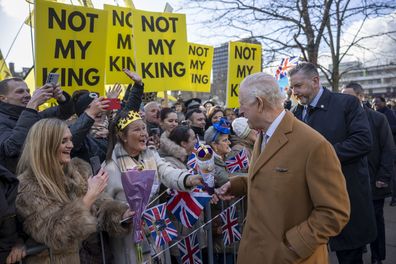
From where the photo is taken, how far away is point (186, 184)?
3.45m

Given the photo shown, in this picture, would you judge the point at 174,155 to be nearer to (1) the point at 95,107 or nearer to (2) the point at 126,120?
(2) the point at 126,120

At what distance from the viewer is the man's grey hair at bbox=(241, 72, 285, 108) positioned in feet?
8.23

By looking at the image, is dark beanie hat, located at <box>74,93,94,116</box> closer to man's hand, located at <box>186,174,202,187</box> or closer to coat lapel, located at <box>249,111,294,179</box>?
man's hand, located at <box>186,174,202,187</box>

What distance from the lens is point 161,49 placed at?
6078 millimetres

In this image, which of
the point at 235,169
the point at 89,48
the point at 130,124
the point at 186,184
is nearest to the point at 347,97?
the point at 235,169

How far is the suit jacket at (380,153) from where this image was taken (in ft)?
16.5

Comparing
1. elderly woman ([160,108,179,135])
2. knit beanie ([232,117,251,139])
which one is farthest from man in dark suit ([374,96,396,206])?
elderly woman ([160,108,179,135])

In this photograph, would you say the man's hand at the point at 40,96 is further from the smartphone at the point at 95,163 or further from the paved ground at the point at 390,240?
the paved ground at the point at 390,240

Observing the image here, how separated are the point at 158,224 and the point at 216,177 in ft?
3.66

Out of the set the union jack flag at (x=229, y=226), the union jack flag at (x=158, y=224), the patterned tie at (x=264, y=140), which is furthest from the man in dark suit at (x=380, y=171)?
the union jack flag at (x=158, y=224)

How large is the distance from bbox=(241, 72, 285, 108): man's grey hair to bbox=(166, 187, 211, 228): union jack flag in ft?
3.88

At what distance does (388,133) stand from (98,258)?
393 cm

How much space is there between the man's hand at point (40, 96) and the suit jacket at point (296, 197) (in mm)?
2130

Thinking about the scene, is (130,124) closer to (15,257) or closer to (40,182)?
(40,182)
